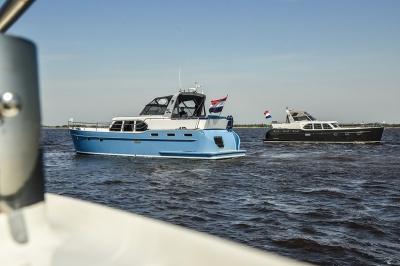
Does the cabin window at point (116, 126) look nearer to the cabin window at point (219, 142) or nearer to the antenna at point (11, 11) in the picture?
the cabin window at point (219, 142)

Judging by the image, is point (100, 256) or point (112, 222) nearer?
point (100, 256)

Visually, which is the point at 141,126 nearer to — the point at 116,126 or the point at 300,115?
the point at 116,126

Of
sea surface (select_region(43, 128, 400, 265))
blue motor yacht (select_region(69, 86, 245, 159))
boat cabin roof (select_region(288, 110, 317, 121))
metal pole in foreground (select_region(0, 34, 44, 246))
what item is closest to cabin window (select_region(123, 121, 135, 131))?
blue motor yacht (select_region(69, 86, 245, 159))

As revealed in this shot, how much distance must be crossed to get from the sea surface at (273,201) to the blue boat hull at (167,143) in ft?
6.28

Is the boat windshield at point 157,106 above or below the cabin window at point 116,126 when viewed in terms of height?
above

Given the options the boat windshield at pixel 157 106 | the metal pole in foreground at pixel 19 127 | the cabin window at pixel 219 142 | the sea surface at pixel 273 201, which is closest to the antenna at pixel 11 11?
the metal pole in foreground at pixel 19 127

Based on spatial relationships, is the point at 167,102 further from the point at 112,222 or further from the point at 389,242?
the point at 112,222

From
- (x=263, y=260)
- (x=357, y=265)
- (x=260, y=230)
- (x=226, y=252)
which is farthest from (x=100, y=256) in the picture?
(x=260, y=230)

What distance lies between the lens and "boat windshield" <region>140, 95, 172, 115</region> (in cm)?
2034

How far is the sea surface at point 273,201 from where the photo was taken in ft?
18.3

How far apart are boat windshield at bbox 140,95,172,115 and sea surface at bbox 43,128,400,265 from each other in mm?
4487

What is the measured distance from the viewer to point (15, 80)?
44.4 inches

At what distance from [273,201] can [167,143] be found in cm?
1085

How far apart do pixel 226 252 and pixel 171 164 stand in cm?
1619
